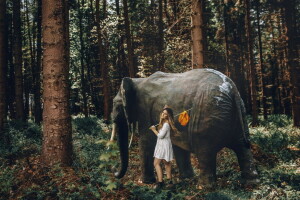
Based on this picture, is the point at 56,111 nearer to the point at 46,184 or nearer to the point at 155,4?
the point at 46,184

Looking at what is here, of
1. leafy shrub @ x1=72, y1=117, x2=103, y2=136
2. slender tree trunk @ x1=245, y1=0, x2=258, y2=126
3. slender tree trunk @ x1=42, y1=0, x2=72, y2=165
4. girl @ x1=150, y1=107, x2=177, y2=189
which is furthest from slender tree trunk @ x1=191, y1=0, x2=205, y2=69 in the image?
slender tree trunk @ x1=245, y1=0, x2=258, y2=126

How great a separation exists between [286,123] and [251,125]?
2163 millimetres

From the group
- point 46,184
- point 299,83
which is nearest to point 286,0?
point 299,83

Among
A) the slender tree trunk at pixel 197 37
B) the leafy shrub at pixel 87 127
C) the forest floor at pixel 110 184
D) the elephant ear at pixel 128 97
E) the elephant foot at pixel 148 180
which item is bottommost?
the elephant foot at pixel 148 180

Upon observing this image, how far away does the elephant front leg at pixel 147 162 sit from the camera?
7891mm

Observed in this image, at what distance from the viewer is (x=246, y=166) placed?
7059mm

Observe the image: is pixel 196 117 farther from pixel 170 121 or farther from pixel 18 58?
pixel 18 58

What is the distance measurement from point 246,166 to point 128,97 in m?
3.25

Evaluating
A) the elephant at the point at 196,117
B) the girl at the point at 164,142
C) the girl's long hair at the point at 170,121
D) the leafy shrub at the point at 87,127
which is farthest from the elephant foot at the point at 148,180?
the leafy shrub at the point at 87,127

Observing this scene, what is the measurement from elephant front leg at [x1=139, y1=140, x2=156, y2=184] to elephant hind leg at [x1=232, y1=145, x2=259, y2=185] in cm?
207

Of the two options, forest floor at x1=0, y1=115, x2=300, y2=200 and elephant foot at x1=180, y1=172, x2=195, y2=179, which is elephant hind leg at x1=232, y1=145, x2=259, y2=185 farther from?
elephant foot at x1=180, y1=172, x2=195, y2=179

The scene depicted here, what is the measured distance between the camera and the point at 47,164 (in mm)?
6961

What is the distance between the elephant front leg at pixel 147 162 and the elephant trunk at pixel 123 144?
46 centimetres

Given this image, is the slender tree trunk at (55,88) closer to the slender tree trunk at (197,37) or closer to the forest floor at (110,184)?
the forest floor at (110,184)
